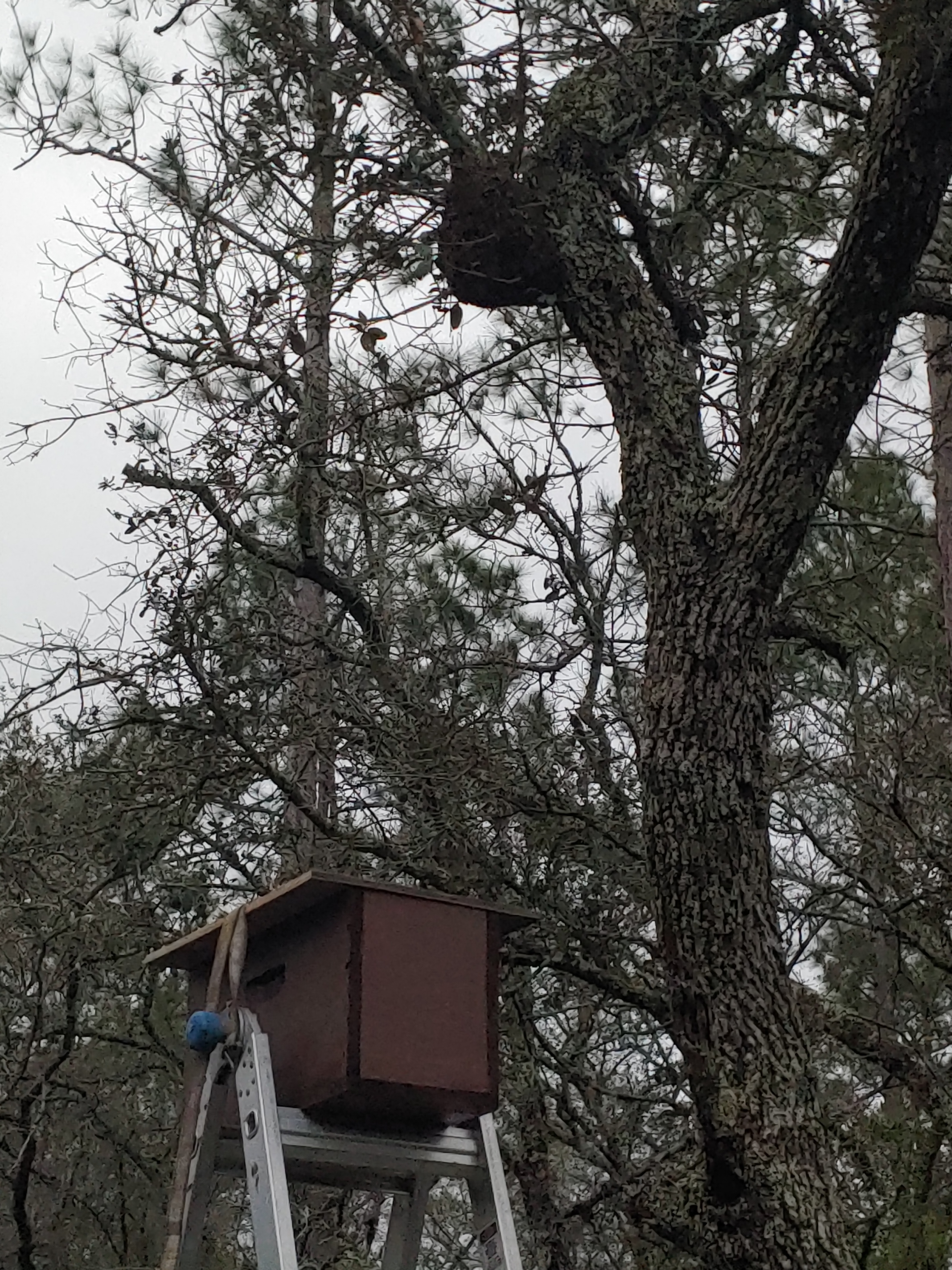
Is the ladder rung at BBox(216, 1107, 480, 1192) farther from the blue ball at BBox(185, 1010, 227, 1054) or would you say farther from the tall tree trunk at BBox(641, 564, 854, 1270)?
the tall tree trunk at BBox(641, 564, 854, 1270)

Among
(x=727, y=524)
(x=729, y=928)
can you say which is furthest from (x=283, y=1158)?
(x=727, y=524)

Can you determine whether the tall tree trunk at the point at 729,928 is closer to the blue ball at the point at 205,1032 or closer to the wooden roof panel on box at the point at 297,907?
the wooden roof panel on box at the point at 297,907

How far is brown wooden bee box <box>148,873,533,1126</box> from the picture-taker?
208 cm

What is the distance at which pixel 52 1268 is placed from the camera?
7434 mm

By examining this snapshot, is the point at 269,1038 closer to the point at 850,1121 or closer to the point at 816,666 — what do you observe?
the point at 850,1121

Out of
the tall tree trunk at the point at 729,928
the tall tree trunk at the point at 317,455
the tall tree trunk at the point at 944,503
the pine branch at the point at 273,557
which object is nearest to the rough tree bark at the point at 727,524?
the tall tree trunk at the point at 729,928

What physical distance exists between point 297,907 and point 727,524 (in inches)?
53.6

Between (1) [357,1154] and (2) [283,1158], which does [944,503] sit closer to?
(1) [357,1154]

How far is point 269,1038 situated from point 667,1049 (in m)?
2.87

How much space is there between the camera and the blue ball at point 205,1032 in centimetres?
216

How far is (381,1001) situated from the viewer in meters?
2.10

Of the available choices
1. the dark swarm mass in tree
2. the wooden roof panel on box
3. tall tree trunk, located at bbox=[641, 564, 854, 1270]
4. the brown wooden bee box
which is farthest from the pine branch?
the brown wooden bee box

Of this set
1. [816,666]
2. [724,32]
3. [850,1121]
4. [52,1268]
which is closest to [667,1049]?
[850,1121]

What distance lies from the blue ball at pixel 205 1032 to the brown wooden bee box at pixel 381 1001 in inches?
2.4
